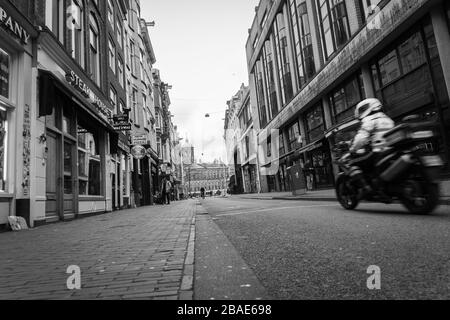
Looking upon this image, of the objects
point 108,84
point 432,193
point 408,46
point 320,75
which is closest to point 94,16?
point 108,84

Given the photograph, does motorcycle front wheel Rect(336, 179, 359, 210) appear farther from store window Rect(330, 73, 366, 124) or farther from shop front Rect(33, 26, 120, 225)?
store window Rect(330, 73, 366, 124)

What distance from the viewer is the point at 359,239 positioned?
10.5 feet

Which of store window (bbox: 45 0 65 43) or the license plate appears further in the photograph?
store window (bbox: 45 0 65 43)

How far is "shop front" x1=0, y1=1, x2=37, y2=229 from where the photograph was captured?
711cm

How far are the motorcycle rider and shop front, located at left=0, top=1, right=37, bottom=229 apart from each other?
7137 millimetres

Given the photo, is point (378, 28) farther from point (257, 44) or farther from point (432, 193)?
point (257, 44)

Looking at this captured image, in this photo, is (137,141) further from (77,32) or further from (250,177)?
(250,177)

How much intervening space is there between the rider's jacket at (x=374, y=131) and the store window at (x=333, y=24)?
12099 mm

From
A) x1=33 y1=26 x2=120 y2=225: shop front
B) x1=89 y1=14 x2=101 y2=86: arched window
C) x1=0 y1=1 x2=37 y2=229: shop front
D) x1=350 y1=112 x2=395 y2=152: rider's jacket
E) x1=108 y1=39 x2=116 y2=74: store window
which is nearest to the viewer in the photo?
x1=350 y1=112 x2=395 y2=152: rider's jacket

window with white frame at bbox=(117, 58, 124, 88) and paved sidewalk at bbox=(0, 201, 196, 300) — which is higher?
window with white frame at bbox=(117, 58, 124, 88)

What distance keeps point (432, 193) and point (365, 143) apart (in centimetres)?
128

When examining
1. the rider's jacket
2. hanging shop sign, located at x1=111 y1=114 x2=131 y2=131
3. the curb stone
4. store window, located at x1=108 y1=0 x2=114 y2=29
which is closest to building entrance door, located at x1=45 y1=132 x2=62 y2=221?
hanging shop sign, located at x1=111 y1=114 x2=131 y2=131

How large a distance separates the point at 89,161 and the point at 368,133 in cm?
1095

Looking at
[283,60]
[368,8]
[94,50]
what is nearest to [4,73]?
[94,50]
